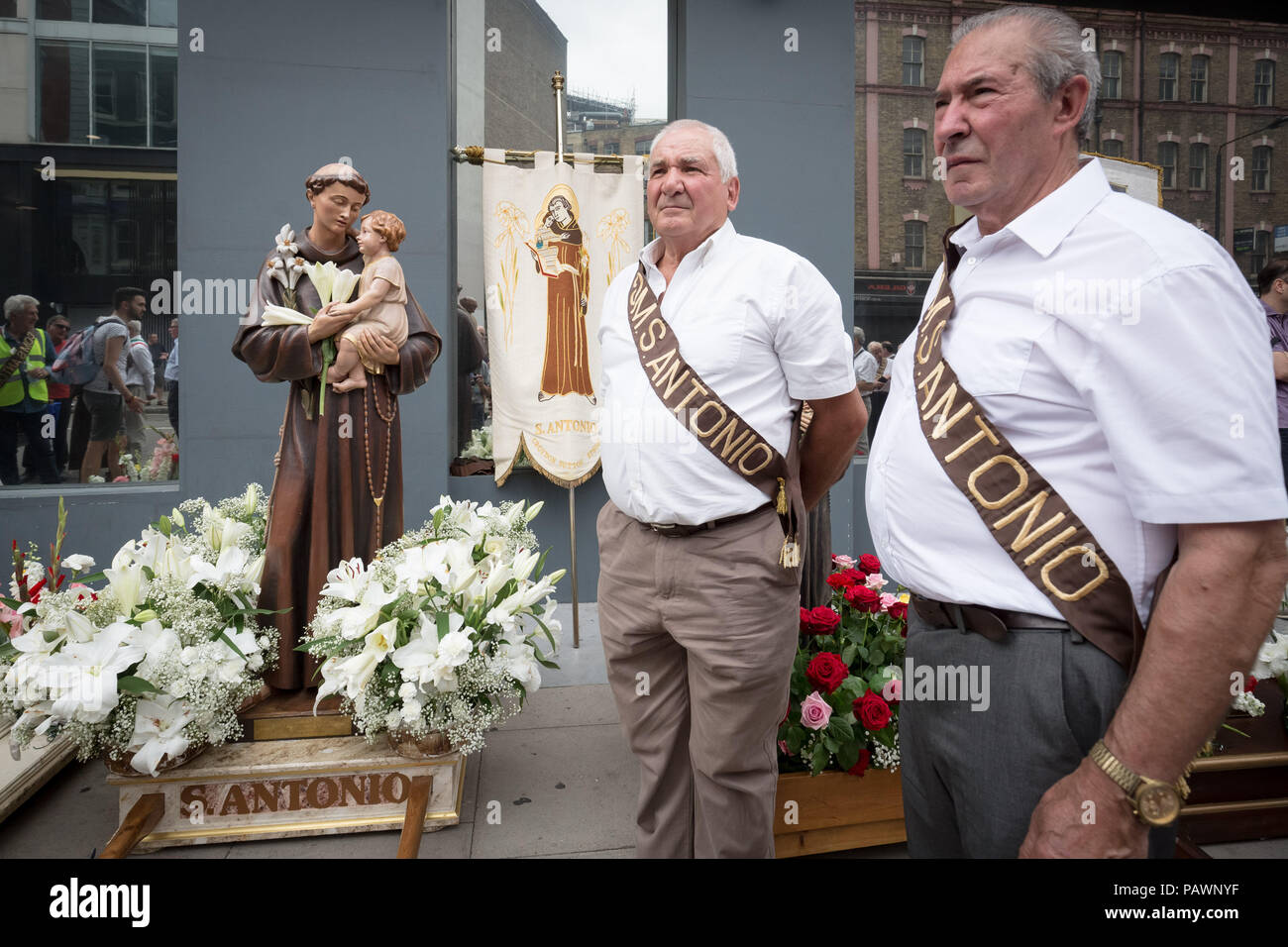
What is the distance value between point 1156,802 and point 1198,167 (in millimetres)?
8839

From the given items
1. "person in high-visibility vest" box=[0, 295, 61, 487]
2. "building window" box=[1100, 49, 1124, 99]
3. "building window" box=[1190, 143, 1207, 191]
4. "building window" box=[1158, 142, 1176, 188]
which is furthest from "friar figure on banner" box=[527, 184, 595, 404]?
"building window" box=[1190, 143, 1207, 191]

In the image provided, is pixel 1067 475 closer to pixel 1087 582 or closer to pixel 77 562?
pixel 1087 582

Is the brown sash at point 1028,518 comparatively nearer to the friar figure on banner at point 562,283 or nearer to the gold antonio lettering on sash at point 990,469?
the gold antonio lettering on sash at point 990,469

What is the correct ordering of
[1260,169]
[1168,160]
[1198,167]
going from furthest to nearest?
[1198,167], [1260,169], [1168,160]

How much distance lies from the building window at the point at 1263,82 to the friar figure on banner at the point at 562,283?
6239 millimetres

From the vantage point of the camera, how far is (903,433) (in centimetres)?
136

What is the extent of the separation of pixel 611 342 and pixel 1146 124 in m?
6.88

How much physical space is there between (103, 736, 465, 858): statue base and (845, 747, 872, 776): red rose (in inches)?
52.7

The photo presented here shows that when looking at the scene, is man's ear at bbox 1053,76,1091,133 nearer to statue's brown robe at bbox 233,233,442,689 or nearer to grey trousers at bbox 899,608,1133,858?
grey trousers at bbox 899,608,1133,858

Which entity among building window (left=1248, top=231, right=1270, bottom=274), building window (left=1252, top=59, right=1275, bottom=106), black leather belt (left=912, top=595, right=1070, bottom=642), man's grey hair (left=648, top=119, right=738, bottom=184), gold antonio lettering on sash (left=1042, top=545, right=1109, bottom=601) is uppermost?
building window (left=1252, top=59, right=1275, bottom=106)

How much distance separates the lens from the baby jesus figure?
9.73ft

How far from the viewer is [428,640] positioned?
2576 millimetres

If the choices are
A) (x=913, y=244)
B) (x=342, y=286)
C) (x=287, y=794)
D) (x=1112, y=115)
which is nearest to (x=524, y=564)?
(x=287, y=794)

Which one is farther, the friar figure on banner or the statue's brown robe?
the friar figure on banner
